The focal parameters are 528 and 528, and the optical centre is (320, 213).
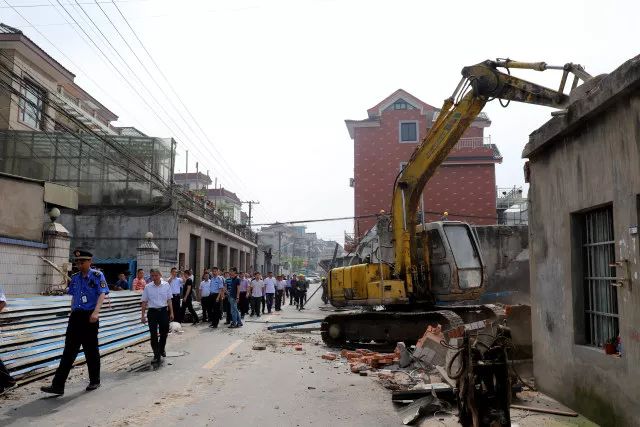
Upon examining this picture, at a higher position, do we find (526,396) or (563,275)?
(563,275)

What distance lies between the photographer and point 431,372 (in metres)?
8.41

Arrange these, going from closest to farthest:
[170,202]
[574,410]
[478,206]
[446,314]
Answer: [574,410] < [446,314] < [170,202] < [478,206]

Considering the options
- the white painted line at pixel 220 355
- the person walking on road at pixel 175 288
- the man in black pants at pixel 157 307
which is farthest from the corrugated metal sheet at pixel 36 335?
the person walking on road at pixel 175 288

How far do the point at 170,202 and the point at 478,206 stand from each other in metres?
21.0

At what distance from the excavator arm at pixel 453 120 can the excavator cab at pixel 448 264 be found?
Answer: 1.14ft

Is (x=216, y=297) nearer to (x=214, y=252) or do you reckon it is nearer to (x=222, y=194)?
(x=214, y=252)

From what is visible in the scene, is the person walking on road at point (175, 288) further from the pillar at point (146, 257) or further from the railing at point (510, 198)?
the railing at point (510, 198)

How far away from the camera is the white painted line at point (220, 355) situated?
31.2 ft

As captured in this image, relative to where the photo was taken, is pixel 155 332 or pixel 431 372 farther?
pixel 155 332

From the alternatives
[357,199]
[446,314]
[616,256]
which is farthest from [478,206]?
[616,256]

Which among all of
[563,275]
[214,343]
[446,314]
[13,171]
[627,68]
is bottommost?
[214,343]

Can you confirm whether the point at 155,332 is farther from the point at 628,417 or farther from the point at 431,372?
the point at 628,417

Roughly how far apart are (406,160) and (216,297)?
2200 centimetres

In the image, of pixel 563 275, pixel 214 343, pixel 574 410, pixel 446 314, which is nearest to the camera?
pixel 574 410
